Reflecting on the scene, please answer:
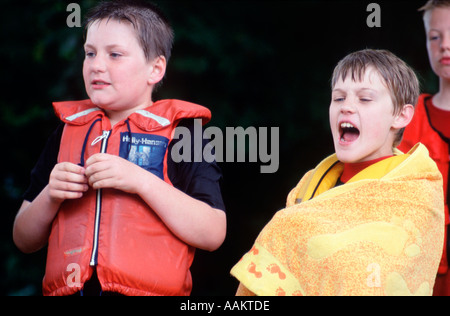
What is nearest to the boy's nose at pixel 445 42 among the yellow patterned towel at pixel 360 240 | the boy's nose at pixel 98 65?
the yellow patterned towel at pixel 360 240

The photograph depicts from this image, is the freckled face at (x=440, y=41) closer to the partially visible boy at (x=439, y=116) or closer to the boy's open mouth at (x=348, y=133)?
the partially visible boy at (x=439, y=116)

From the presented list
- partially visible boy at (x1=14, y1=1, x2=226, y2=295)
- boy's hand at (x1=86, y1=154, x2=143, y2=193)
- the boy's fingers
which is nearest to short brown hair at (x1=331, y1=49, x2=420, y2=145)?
partially visible boy at (x1=14, y1=1, x2=226, y2=295)

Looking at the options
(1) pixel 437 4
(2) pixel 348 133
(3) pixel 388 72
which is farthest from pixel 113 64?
(1) pixel 437 4

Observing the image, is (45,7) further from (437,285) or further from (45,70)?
(437,285)

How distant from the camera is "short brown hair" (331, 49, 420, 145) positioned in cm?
223

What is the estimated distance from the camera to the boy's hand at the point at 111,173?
2037 millimetres

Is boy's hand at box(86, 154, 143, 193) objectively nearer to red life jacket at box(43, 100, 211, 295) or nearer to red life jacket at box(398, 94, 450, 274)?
red life jacket at box(43, 100, 211, 295)

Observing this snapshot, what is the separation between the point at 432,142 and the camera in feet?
8.73

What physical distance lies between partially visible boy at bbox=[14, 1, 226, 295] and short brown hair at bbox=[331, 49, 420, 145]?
21.6 inches

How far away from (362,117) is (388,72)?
8.1 inches

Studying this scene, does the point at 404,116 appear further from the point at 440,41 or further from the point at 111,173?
the point at 111,173

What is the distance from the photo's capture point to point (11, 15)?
12.0 feet
